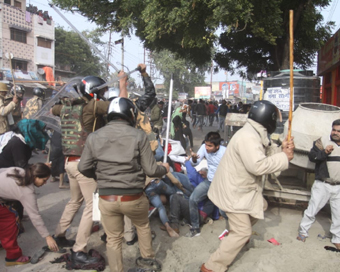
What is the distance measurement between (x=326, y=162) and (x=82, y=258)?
315 centimetres

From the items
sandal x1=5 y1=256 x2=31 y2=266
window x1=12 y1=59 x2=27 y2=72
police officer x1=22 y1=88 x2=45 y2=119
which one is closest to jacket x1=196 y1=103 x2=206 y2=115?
police officer x1=22 y1=88 x2=45 y2=119

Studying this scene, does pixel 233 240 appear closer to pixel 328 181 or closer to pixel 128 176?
pixel 128 176

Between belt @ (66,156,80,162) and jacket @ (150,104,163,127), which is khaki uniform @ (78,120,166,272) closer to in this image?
belt @ (66,156,80,162)

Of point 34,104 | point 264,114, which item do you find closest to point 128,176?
point 264,114

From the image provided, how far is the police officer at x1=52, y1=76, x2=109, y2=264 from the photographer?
10.9 ft

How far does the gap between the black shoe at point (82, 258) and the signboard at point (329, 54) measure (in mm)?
8836

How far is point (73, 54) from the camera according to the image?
39781 millimetres

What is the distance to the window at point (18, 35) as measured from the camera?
31522 millimetres

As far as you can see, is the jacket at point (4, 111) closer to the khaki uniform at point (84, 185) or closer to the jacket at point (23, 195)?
the khaki uniform at point (84, 185)

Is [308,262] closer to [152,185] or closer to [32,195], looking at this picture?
[152,185]

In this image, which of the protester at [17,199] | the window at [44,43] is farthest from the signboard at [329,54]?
the window at [44,43]

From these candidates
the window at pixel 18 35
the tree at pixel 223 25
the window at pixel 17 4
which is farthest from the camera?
the window at pixel 17 4

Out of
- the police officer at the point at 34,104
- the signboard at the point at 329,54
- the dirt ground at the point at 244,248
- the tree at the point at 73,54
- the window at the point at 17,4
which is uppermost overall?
the window at the point at 17,4

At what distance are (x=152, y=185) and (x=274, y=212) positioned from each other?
85.0 inches
